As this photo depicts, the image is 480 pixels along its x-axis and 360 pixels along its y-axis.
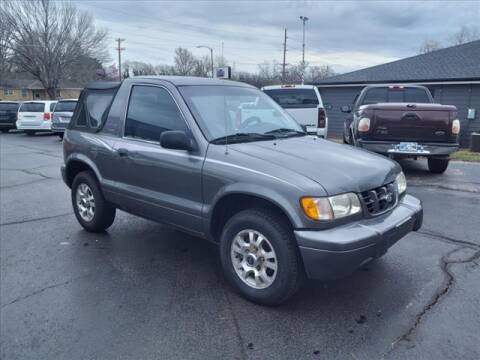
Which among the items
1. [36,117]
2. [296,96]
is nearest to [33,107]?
[36,117]

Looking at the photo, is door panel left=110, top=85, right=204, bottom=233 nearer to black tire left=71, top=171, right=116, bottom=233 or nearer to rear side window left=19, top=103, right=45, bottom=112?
black tire left=71, top=171, right=116, bottom=233

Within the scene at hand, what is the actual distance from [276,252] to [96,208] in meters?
2.72

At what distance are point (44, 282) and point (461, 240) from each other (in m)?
4.50

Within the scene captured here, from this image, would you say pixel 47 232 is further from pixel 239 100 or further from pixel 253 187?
pixel 253 187

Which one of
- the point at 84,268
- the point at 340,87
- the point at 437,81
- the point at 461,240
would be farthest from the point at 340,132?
the point at 84,268

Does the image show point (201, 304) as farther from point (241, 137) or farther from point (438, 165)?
point (438, 165)

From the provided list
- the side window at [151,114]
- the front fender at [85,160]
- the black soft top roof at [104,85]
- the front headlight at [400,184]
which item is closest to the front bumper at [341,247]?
the front headlight at [400,184]

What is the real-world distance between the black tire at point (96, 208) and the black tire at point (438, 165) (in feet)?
22.9

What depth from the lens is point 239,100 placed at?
14.8 feet

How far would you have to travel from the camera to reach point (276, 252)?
3.21 m

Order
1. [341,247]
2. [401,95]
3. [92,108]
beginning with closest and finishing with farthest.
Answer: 1. [341,247]
2. [92,108]
3. [401,95]

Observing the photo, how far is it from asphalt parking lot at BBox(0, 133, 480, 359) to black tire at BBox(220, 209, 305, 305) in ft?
0.41

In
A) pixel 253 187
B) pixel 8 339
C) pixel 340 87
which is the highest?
pixel 340 87

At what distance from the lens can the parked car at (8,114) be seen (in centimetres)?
2312
